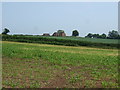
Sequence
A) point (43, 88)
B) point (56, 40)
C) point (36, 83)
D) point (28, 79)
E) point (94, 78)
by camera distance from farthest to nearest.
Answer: point (56, 40)
point (94, 78)
point (28, 79)
point (36, 83)
point (43, 88)

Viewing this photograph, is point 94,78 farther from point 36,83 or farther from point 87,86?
point 36,83

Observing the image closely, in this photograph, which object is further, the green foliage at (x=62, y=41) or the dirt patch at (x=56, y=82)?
the green foliage at (x=62, y=41)

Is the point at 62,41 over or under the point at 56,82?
over

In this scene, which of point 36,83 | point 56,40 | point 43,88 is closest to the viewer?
point 43,88

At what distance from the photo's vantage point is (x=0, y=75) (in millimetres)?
7699

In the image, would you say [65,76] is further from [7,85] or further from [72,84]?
[7,85]

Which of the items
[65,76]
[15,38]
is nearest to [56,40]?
[15,38]

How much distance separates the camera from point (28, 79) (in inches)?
286

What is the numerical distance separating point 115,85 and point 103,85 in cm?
43

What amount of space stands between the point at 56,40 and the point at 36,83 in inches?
1488

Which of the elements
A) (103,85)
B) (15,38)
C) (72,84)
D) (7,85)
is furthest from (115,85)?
(15,38)

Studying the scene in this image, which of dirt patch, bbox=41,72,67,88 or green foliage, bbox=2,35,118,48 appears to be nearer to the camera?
dirt patch, bbox=41,72,67,88

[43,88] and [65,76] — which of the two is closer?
[43,88]

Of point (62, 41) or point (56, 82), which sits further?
point (62, 41)
